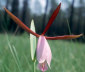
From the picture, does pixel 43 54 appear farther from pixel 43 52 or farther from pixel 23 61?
pixel 23 61

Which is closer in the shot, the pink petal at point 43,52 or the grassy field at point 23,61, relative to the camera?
the pink petal at point 43,52

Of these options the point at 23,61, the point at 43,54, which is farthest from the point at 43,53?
the point at 23,61

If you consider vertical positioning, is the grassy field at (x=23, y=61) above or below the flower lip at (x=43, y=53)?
below

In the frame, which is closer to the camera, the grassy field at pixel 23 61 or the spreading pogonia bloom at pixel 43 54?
the spreading pogonia bloom at pixel 43 54

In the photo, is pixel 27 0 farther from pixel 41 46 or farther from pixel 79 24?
→ pixel 41 46

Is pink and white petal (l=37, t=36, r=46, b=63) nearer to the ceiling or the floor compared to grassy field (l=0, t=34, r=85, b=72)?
nearer to the ceiling

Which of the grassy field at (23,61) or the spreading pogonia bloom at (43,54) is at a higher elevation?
the spreading pogonia bloom at (43,54)

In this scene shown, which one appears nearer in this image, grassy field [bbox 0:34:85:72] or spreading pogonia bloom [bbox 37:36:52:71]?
spreading pogonia bloom [bbox 37:36:52:71]

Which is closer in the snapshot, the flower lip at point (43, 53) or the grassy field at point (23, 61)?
the flower lip at point (43, 53)

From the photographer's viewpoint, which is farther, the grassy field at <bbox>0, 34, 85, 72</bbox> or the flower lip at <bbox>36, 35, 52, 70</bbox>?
the grassy field at <bbox>0, 34, 85, 72</bbox>

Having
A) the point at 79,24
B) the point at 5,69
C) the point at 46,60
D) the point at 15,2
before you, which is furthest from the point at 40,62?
the point at 79,24

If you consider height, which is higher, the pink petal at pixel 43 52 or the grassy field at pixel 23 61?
the pink petal at pixel 43 52
